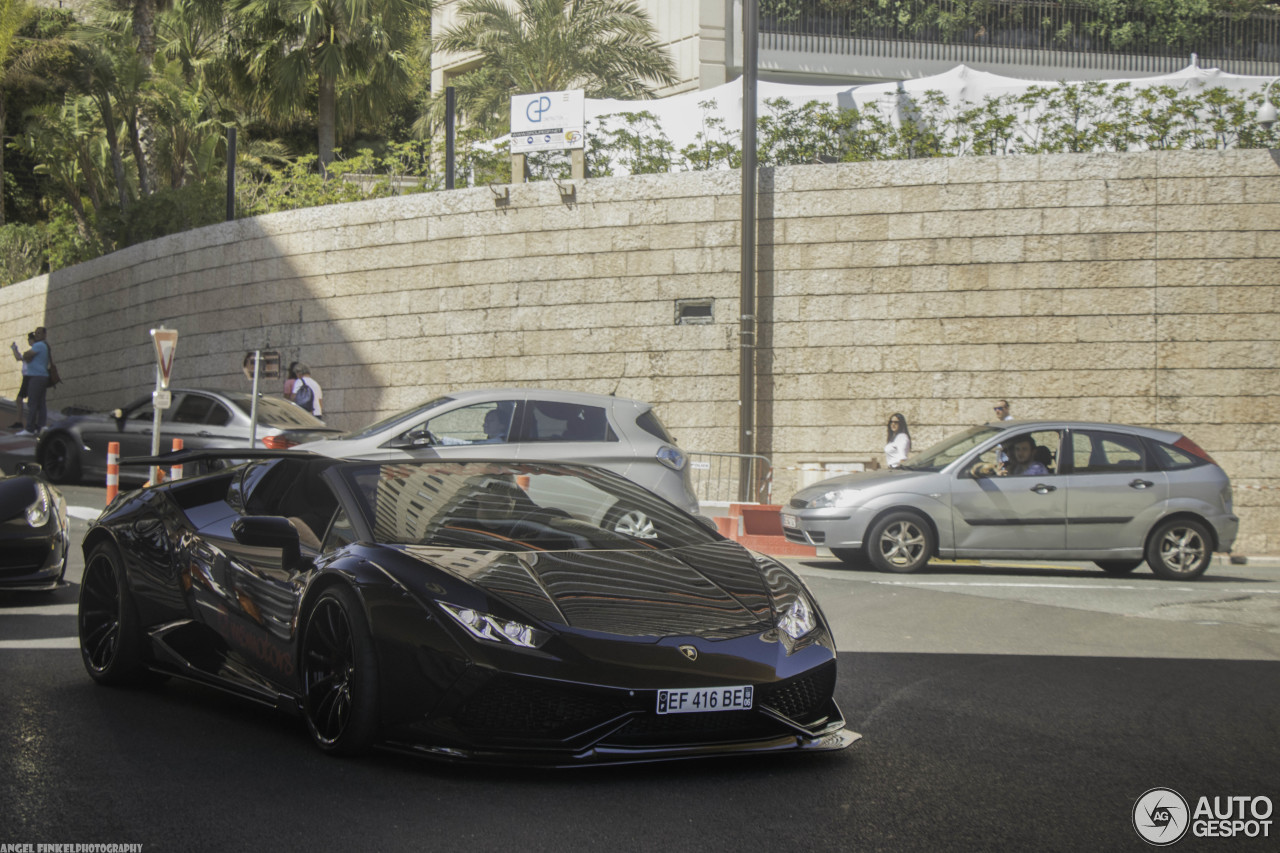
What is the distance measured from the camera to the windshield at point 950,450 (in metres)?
12.7

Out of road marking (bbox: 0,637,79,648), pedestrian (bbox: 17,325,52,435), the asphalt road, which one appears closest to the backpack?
pedestrian (bbox: 17,325,52,435)

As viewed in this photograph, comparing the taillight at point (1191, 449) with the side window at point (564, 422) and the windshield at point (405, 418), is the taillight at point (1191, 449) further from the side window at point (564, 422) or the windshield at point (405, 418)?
the windshield at point (405, 418)

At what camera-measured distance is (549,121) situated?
66.3ft

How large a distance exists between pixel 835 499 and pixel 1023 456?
1.91m

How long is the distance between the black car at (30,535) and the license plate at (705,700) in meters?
5.79

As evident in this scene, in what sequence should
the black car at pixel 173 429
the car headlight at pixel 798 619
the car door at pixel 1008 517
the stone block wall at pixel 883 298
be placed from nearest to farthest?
1. the car headlight at pixel 798 619
2. the car door at pixel 1008 517
3. the black car at pixel 173 429
4. the stone block wall at pixel 883 298

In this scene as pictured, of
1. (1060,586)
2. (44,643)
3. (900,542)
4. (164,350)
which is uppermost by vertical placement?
(164,350)

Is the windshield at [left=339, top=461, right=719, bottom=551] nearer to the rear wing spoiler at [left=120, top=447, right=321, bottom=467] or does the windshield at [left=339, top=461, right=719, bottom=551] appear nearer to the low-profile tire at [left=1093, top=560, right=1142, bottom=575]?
the rear wing spoiler at [left=120, top=447, right=321, bottom=467]

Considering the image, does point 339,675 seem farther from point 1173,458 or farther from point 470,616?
point 1173,458

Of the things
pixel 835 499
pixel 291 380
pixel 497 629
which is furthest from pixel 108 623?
pixel 291 380

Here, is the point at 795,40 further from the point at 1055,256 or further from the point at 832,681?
the point at 832,681

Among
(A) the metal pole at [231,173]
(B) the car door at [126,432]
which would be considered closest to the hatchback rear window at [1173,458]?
(B) the car door at [126,432]

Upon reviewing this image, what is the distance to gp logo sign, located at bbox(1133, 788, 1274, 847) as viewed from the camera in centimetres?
411

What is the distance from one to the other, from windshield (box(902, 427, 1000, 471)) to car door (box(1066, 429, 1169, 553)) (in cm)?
87
